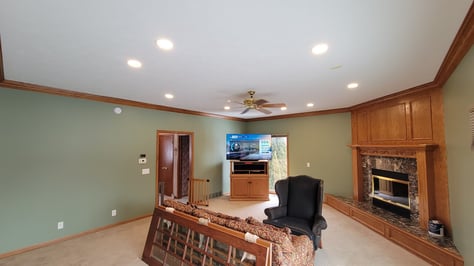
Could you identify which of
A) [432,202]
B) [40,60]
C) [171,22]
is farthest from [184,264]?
[432,202]

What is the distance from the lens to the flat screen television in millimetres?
6370

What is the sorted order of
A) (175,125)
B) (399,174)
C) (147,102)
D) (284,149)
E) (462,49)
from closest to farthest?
(462,49), (399,174), (147,102), (175,125), (284,149)

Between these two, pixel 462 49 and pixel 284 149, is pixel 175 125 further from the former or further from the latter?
pixel 462 49

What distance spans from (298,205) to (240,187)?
2823 mm

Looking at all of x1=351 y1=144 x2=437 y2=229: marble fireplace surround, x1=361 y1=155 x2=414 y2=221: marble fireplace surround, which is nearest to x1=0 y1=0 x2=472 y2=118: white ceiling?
x1=351 y1=144 x2=437 y2=229: marble fireplace surround

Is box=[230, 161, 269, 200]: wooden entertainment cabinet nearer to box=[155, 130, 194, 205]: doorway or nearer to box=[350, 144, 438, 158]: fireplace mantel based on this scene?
box=[155, 130, 194, 205]: doorway

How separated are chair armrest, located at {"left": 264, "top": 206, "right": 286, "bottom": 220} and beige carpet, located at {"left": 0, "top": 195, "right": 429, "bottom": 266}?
2.50 ft

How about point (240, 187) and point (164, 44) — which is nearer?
point (164, 44)

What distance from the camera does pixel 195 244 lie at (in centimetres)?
241

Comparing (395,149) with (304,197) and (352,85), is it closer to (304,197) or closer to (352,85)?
(352,85)

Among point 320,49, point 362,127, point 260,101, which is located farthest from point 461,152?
point 260,101

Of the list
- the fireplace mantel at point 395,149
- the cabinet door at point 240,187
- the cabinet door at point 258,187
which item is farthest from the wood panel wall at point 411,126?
the cabinet door at point 240,187

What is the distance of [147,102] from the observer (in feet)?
15.5

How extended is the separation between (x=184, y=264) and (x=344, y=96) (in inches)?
159
